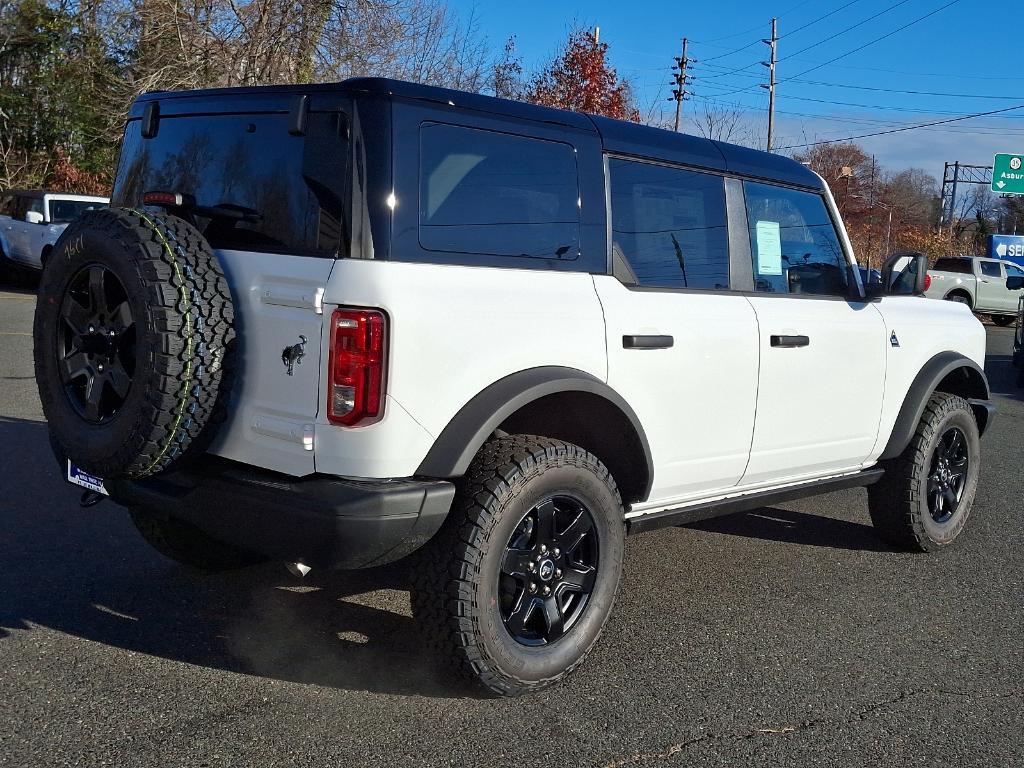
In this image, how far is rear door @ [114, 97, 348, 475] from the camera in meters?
3.37

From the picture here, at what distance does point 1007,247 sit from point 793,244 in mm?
38274

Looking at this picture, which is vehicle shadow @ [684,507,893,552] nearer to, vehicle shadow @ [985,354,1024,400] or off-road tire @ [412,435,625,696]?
off-road tire @ [412,435,625,696]

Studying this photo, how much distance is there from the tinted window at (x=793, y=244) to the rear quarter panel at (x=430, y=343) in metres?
1.49

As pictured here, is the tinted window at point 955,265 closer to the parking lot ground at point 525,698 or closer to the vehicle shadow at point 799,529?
the vehicle shadow at point 799,529

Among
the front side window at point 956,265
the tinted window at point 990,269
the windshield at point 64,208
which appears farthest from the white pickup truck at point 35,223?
the tinted window at point 990,269

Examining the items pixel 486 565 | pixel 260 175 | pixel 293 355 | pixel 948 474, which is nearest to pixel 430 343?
pixel 293 355

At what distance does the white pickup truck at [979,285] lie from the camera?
88.2 feet

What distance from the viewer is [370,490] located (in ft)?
10.8

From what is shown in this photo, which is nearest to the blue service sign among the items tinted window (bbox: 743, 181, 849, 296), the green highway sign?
the green highway sign

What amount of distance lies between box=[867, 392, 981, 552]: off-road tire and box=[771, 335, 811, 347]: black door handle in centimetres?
118

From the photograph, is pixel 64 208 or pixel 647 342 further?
pixel 64 208

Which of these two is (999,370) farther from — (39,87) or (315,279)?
(39,87)

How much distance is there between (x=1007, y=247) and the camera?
39281 mm

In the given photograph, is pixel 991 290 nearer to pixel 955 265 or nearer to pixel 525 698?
pixel 955 265
